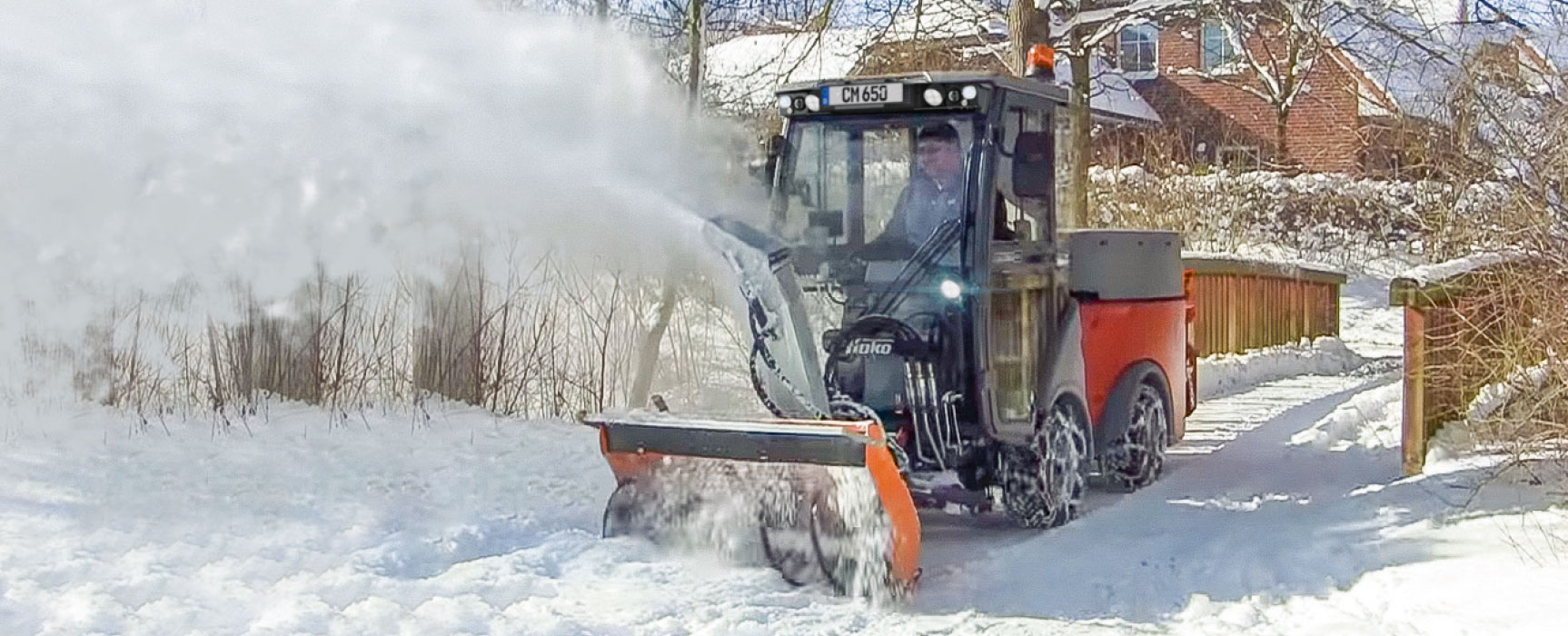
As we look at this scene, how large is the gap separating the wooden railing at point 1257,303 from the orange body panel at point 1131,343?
19.7 feet

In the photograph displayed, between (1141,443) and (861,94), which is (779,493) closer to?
(861,94)

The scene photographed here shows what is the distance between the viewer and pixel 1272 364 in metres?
16.8

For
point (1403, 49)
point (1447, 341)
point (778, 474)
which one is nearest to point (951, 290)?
point (778, 474)

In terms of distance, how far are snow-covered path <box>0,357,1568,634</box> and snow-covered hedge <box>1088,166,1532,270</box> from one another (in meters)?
10.4

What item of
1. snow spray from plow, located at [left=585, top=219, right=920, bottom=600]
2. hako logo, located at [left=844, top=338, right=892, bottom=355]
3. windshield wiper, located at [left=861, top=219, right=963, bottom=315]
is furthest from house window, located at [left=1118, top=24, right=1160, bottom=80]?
snow spray from plow, located at [left=585, top=219, right=920, bottom=600]

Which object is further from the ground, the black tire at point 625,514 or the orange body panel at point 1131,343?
the orange body panel at point 1131,343

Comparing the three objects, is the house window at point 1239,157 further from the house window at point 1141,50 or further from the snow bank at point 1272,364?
the snow bank at point 1272,364

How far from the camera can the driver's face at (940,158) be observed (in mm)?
7039

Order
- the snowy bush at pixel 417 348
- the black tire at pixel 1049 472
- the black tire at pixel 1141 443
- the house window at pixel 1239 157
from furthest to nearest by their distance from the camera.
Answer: the house window at pixel 1239 157
the snowy bush at pixel 417 348
the black tire at pixel 1141 443
the black tire at pixel 1049 472

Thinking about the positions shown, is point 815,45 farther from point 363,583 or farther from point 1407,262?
point 1407,262

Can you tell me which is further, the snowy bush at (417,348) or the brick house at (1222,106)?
the brick house at (1222,106)

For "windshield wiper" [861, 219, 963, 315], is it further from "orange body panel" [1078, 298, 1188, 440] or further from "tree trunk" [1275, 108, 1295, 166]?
"tree trunk" [1275, 108, 1295, 166]

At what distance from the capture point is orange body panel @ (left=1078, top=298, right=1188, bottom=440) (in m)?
8.24

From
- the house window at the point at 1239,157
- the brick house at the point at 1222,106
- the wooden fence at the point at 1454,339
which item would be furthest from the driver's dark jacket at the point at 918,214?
the brick house at the point at 1222,106
